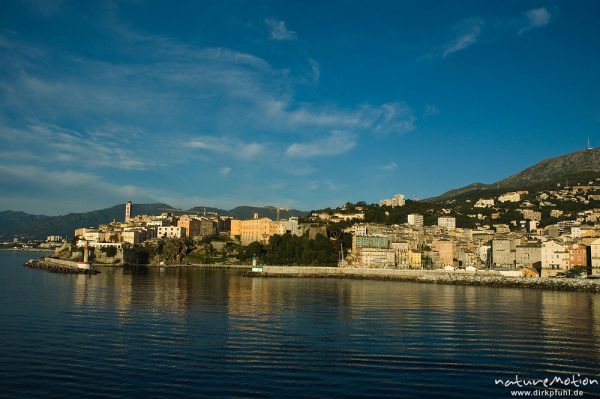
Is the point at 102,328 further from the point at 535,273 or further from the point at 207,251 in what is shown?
the point at 207,251

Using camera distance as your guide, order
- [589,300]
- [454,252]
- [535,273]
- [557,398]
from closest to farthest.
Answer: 1. [557,398]
2. [589,300]
3. [535,273]
4. [454,252]

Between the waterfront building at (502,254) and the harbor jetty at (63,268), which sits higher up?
the waterfront building at (502,254)

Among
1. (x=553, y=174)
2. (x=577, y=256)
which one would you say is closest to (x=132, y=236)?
(x=577, y=256)

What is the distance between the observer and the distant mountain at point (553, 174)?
143250mm

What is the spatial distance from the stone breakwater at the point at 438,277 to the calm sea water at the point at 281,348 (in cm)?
1814

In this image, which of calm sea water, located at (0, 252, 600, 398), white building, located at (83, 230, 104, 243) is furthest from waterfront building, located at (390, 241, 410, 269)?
white building, located at (83, 230, 104, 243)

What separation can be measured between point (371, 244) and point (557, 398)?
218ft

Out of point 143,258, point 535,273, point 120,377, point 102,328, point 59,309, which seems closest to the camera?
point 120,377

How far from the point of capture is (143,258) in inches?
3359

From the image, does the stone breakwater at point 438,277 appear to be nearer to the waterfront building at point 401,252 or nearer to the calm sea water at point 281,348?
the waterfront building at point 401,252

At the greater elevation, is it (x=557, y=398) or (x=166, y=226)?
(x=166, y=226)

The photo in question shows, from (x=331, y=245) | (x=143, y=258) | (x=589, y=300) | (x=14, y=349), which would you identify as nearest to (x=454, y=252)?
(x=331, y=245)

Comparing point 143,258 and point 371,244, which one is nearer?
point 371,244

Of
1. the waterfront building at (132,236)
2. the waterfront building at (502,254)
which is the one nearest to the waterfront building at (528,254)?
the waterfront building at (502,254)
